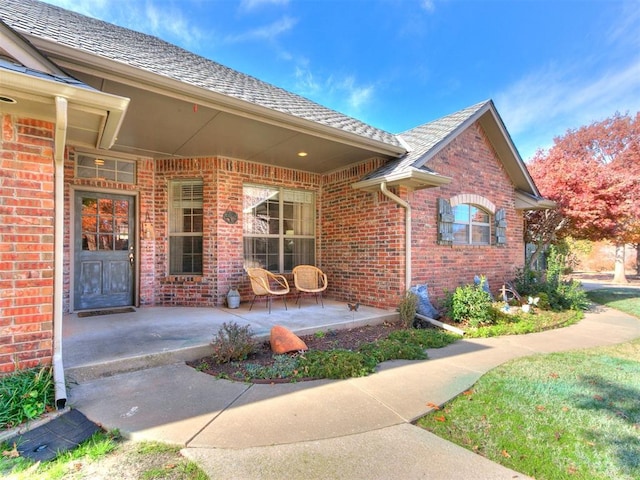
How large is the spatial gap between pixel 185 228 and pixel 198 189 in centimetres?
86

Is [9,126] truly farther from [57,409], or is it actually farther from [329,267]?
[329,267]

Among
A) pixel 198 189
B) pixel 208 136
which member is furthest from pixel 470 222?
pixel 198 189

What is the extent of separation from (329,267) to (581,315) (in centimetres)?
561

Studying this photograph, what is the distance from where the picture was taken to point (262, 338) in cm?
428

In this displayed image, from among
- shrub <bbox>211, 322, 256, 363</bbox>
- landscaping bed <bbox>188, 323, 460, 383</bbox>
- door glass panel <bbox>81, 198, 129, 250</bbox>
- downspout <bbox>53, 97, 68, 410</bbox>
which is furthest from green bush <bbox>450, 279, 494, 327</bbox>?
door glass panel <bbox>81, 198, 129, 250</bbox>

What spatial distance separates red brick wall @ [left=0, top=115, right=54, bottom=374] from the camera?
2.68 metres

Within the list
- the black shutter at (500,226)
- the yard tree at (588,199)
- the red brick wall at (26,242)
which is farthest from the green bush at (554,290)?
the red brick wall at (26,242)

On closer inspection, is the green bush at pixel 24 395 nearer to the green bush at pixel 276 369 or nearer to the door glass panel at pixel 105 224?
the green bush at pixel 276 369

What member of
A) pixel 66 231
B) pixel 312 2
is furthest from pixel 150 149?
pixel 312 2

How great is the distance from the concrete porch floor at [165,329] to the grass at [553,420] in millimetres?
2504

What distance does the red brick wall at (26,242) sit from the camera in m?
2.68

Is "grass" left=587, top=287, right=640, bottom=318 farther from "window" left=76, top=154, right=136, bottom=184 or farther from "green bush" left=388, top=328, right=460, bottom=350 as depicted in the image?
"window" left=76, top=154, right=136, bottom=184

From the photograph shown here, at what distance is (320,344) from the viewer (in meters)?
4.38

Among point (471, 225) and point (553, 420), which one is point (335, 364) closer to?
point (553, 420)
